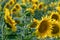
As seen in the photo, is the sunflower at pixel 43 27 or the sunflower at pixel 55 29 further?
the sunflower at pixel 55 29

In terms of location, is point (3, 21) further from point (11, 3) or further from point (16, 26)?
point (11, 3)

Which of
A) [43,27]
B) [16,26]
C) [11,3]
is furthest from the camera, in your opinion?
[11,3]

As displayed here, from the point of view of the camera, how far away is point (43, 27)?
229cm

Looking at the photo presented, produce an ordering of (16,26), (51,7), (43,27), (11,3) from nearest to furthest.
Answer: (43,27) → (16,26) → (11,3) → (51,7)

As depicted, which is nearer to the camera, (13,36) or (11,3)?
(13,36)

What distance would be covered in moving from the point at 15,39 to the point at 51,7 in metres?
2.16

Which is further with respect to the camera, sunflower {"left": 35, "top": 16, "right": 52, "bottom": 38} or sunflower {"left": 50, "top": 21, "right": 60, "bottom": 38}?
sunflower {"left": 50, "top": 21, "right": 60, "bottom": 38}

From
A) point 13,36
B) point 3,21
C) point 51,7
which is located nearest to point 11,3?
point 3,21

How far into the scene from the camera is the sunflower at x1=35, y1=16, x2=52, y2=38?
229cm

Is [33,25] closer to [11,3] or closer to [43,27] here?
[43,27]

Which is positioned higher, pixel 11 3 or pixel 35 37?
pixel 11 3

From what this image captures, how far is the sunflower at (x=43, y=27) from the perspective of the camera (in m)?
2.29

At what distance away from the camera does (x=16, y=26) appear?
7.98ft

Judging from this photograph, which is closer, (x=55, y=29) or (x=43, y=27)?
(x=43, y=27)
